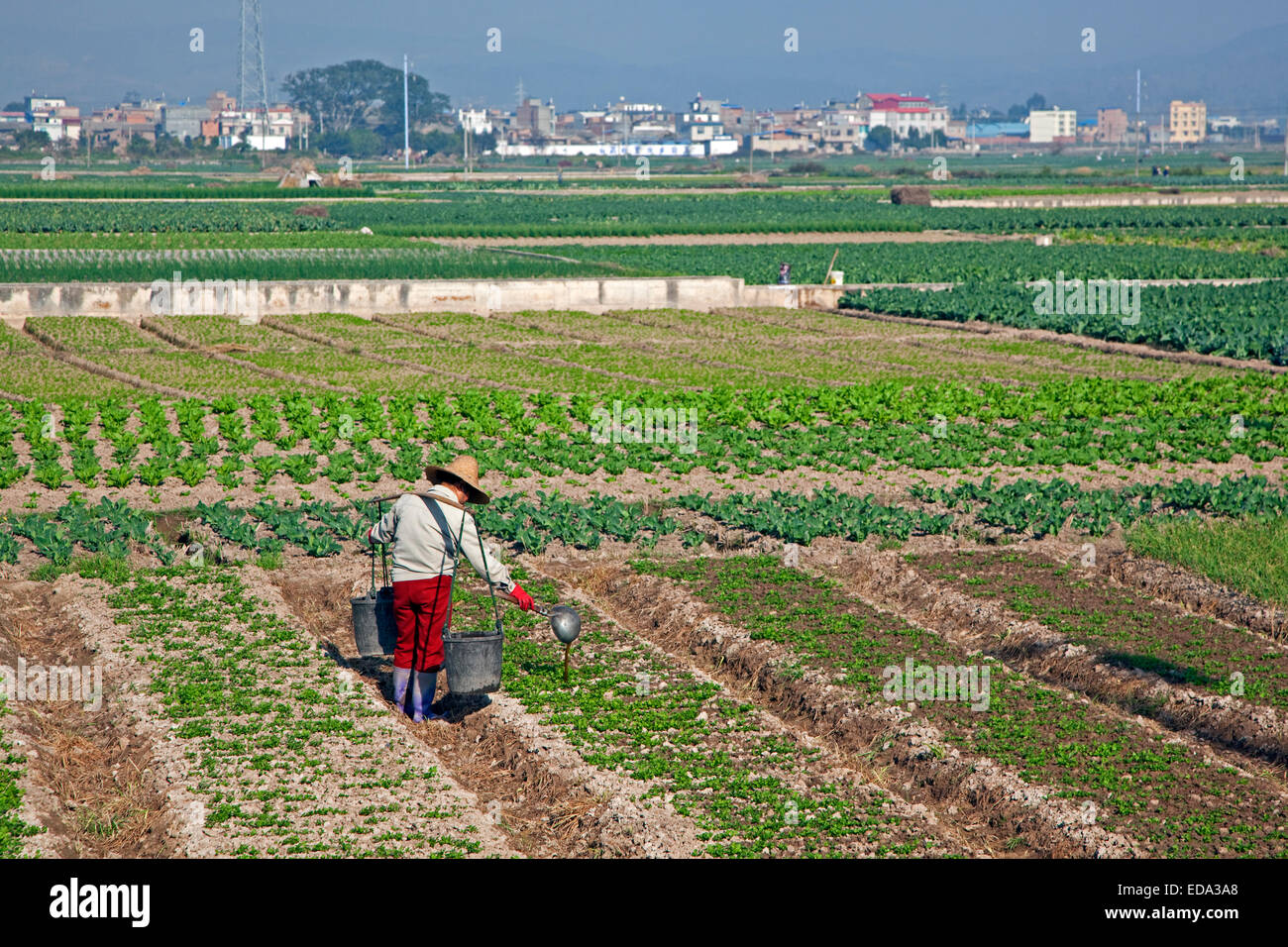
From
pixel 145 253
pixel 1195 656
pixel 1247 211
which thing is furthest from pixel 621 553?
pixel 1247 211

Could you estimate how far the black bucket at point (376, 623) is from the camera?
10.4 meters

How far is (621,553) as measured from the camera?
1510 cm

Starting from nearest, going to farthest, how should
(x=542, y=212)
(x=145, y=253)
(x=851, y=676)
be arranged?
1. (x=851, y=676)
2. (x=145, y=253)
3. (x=542, y=212)

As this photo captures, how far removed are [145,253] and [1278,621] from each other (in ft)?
125

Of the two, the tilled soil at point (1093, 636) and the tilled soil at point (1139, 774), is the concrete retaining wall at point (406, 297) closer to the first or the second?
the tilled soil at point (1093, 636)

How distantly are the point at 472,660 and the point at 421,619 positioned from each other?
0.60m

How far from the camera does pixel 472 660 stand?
956cm

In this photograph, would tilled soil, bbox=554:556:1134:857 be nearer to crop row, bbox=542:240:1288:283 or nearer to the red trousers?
the red trousers

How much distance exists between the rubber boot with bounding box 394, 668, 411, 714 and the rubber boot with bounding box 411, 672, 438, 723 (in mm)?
57

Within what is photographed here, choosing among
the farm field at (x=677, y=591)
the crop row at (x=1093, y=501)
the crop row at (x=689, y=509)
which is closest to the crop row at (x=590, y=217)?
the farm field at (x=677, y=591)

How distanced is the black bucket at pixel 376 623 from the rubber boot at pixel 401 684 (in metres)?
0.28

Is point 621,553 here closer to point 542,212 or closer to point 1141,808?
point 1141,808

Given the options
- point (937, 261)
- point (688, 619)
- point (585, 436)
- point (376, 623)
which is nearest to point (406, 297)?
point (585, 436)

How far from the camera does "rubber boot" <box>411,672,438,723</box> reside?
33.4ft
